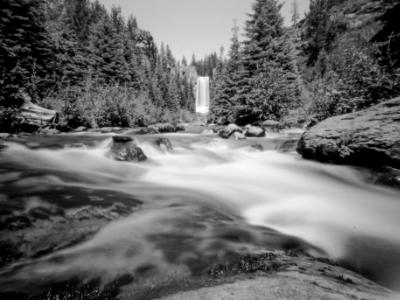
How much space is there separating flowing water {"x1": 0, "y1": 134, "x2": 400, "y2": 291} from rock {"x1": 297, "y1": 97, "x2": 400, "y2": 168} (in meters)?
0.35

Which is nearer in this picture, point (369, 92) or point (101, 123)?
point (369, 92)

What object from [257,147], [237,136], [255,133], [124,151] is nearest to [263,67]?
[255,133]

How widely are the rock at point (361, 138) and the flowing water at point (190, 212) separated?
0.35 meters

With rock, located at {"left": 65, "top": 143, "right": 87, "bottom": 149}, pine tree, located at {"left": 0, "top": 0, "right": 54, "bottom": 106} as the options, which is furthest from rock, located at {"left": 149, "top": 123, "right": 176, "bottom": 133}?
rock, located at {"left": 65, "top": 143, "right": 87, "bottom": 149}

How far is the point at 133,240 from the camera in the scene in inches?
82.7

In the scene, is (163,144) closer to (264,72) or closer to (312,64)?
(264,72)

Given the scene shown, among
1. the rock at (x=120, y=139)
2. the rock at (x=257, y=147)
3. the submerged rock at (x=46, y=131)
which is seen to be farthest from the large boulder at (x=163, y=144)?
the submerged rock at (x=46, y=131)

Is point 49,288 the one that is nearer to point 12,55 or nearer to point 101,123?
point 101,123

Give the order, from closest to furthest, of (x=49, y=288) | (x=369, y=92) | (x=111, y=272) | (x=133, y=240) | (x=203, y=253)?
(x=49, y=288), (x=111, y=272), (x=203, y=253), (x=133, y=240), (x=369, y=92)

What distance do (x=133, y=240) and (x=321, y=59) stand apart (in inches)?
938

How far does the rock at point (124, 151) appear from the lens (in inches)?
215

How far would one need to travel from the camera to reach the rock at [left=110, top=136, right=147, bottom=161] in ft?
18.0

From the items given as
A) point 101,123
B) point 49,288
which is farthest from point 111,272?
point 101,123

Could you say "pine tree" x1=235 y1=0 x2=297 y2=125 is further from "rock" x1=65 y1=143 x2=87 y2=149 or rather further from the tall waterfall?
the tall waterfall
